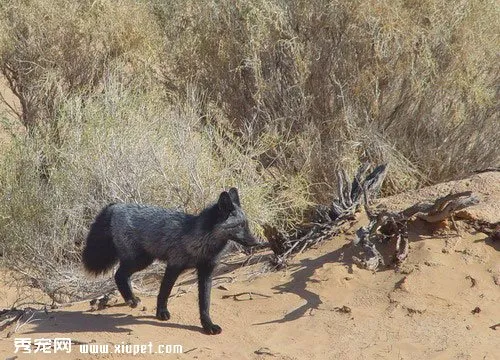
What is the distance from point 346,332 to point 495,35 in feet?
19.2

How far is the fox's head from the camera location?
7074mm

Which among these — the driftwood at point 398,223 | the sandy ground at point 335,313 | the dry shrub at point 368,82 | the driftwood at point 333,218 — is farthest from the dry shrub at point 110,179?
the driftwood at point 398,223

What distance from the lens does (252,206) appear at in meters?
9.74

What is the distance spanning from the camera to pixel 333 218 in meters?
9.20

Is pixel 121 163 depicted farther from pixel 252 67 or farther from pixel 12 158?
pixel 252 67

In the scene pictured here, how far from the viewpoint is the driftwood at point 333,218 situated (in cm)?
892

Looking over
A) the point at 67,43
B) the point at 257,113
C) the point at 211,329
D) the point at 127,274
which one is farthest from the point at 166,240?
the point at 67,43

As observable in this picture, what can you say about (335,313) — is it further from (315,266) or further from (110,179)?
(110,179)

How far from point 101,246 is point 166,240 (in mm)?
750

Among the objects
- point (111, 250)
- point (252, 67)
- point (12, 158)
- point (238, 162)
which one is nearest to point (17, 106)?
point (12, 158)

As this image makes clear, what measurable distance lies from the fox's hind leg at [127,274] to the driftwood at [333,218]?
1.69m

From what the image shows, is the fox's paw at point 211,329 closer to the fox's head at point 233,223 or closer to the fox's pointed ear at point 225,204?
the fox's head at point 233,223

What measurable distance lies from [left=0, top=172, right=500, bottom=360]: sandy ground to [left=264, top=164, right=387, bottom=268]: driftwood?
21 centimetres

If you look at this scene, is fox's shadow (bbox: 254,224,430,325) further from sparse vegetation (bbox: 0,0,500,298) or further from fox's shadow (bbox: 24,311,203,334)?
sparse vegetation (bbox: 0,0,500,298)
